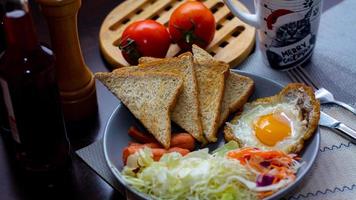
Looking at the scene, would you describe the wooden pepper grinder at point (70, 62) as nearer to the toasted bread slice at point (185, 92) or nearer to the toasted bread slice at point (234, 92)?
the toasted bread slice at point (185, 92)

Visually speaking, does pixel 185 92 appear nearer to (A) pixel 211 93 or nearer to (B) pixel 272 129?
(A) pixel 211 93

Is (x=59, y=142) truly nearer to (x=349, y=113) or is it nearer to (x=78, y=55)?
(x=78, y=55)

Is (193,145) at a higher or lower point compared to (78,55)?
lower

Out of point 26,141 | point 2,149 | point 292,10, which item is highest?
point 292,10

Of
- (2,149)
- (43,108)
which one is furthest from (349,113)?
(2,149)

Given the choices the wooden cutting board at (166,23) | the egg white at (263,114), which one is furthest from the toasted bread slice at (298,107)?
the wooden cutting board at (166,23)

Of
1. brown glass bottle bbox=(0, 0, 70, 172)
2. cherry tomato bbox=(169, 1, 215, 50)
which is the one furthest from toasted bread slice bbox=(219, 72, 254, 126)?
brown glass bottle bbox=(0, 0, 70, 172)
